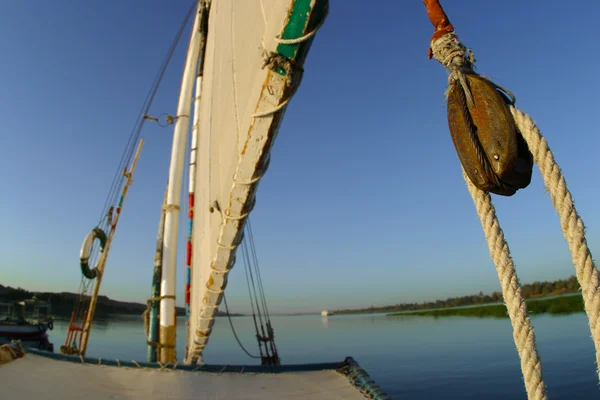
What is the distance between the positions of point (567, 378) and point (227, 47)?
47.7ft

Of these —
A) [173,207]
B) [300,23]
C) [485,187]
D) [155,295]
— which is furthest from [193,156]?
[485,187]

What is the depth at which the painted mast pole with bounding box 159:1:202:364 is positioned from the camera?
7738mm

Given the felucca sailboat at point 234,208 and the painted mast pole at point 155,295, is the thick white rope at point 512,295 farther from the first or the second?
the painted mast pole at point 155,295

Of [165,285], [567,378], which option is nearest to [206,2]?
[165,285]

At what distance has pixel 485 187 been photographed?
3.79 feet

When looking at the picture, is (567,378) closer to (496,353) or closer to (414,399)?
→ (414,399)

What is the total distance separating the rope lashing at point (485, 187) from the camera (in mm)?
1106

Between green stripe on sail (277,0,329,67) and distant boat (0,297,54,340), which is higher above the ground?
green stripe on sail (277,0,329,67)

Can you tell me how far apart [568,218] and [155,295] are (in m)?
8.72

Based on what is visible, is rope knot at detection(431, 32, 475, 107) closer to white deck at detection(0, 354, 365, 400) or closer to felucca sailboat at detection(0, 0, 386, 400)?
felucca sailboat at detection(0, 0, 386, 400)

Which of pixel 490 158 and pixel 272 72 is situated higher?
pixel 272 72

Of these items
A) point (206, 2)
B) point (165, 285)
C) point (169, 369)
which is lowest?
point (169, 369)

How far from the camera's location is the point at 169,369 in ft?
13.4

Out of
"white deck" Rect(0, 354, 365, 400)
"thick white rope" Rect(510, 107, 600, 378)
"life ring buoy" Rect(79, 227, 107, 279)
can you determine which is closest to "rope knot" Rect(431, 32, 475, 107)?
"thick white rope" Rect(510, 107, 600, 378)
